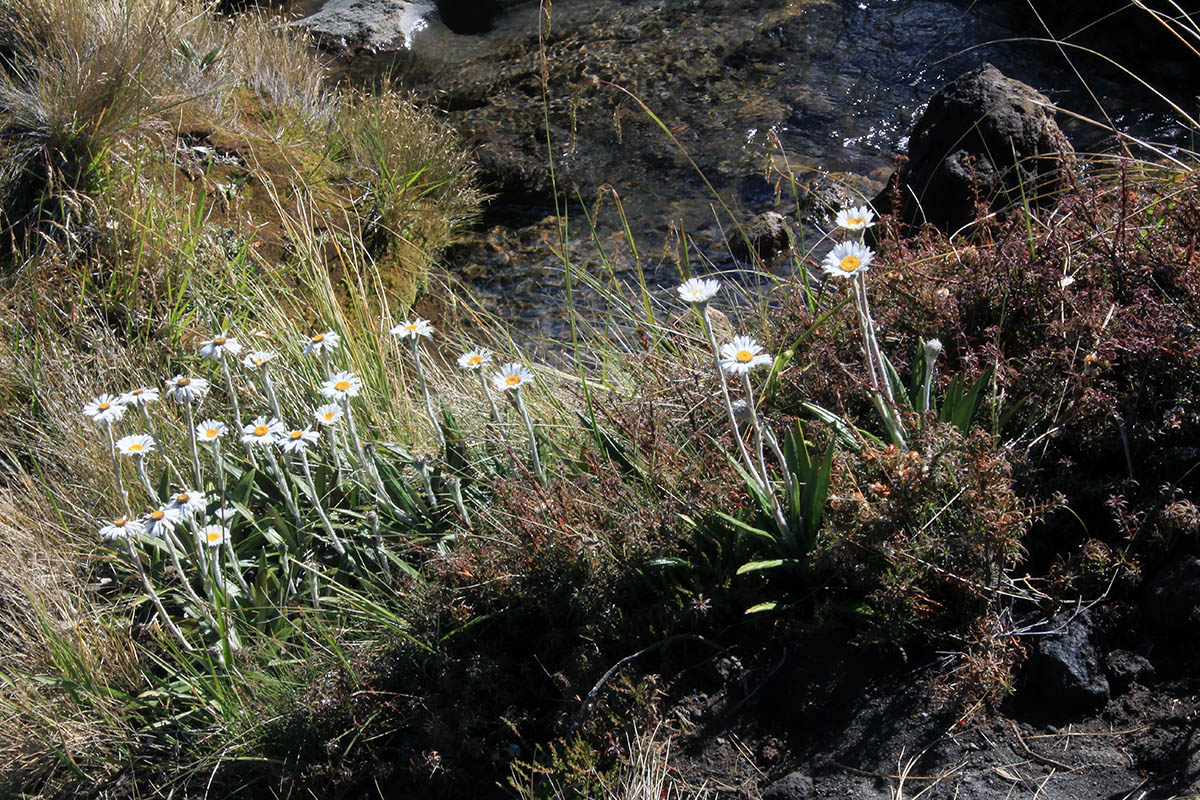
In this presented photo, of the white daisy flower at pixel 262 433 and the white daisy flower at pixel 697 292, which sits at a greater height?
the white daisy flower at pixel 697 292

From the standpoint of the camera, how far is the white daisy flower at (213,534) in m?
2.71

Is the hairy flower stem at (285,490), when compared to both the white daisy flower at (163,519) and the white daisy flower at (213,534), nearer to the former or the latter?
the white daisy flower at (213,534)

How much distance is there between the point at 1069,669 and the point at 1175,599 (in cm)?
30

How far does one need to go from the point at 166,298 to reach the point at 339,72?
222 inches

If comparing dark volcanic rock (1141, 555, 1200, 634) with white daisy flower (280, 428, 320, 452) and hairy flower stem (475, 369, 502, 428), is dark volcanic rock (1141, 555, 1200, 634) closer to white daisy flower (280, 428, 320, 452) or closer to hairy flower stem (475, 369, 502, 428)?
hairy flower stem (475, 369, 502, 428)

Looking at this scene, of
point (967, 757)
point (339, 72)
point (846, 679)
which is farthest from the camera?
point (339, 72)

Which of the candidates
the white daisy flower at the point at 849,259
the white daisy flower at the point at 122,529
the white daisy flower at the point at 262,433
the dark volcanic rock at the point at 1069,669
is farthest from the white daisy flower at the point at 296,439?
the dark volcanic rock at the point at 1069,669

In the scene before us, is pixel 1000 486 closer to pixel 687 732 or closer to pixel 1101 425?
pixel 1101 425

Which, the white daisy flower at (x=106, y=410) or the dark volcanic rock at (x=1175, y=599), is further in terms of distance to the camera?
the white daisy flower at (x=106, y=410)

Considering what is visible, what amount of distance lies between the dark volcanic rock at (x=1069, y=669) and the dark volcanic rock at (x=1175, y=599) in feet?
0.49

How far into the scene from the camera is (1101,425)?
2.41m

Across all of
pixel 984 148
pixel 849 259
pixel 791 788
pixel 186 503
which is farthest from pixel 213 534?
pixel 984 148

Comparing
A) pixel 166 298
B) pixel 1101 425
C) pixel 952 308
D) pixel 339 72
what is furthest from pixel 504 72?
pixel 1101 425

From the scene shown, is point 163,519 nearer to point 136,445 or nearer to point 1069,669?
point 136,445
